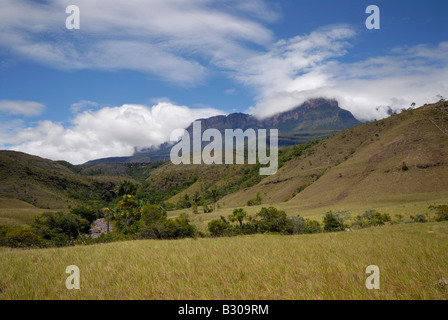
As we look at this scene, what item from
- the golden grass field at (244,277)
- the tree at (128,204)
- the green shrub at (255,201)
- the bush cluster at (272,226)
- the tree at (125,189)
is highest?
the tree at (125,189)

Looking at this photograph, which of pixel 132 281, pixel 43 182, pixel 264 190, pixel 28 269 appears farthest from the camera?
pixel 43 182

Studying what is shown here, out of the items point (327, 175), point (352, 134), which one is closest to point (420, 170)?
point (327, 175)

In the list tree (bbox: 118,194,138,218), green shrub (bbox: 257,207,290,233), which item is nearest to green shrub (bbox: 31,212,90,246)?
tree (bbox: 118,194,138,218)

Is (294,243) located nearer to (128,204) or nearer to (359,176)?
(128,204)

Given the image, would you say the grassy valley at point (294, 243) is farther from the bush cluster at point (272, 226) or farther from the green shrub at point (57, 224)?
the green shrub at point (57, 224)

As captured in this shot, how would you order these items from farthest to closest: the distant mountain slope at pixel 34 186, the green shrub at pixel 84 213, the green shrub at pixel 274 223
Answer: the distant mountain slope at pixel 34 186 < the green shrub at pixel 84 213 < the green shrub at pixel 274 223

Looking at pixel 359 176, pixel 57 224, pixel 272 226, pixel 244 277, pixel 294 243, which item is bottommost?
pixel 57 224

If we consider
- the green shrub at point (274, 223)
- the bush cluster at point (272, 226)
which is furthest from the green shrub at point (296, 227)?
the green shrub at point (274, 223)

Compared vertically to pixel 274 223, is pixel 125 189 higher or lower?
higher

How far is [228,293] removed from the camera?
5.07 metres

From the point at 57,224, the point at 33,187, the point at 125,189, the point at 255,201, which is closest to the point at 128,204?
the point at 125,189

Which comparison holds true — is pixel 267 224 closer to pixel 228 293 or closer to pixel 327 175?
pixel 228 293

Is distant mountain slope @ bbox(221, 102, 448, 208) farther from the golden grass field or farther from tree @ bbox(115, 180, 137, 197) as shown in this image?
the golden grass field
